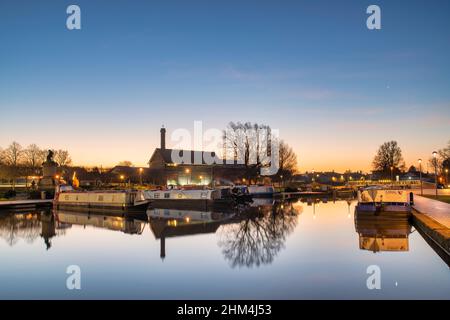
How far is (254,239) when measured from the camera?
18.9 metres

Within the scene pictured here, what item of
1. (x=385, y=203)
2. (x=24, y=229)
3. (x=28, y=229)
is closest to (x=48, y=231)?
(x=28, y=229)

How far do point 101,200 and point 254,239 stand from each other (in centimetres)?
2010

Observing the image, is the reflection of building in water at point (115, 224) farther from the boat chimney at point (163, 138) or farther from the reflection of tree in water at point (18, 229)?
the boat chimney at point (163, 138)

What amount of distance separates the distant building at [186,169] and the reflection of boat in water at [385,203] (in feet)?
154

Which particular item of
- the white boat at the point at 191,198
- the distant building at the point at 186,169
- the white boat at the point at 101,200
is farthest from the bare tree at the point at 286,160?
the white boat at the point at 101,200

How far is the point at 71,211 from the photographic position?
36.0m

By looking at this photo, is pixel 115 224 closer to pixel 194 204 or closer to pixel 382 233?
pixel 194 204

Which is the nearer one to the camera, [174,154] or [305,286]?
[305,286]

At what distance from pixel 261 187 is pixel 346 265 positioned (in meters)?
42.6

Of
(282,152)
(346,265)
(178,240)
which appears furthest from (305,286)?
(282,152)

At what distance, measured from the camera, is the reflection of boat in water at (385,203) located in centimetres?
2294

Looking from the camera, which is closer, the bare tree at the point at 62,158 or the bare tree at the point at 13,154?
the bare tree at the point at 13,154
